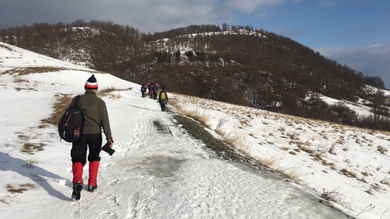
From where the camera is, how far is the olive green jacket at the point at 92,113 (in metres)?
5.02

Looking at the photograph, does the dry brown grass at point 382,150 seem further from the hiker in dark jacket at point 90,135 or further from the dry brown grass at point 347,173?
the hiker in dark jacket at point 90,135

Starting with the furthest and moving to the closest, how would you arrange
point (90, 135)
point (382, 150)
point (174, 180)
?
point (382, 150) < point (174, 180) < point (90, 135)

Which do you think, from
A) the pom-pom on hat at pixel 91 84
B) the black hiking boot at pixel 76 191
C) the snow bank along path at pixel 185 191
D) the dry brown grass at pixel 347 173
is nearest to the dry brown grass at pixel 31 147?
the snow bank along path at pixel 185 191

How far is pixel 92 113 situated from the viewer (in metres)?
5.05

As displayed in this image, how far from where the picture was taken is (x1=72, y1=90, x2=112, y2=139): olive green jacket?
502 centimetres

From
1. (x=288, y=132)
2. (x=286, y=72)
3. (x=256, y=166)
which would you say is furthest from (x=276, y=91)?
(x=256, y=166)

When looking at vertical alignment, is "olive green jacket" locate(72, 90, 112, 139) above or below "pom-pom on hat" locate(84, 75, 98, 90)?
below

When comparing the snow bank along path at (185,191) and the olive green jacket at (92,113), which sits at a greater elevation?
the olive green jacket at (92,113)

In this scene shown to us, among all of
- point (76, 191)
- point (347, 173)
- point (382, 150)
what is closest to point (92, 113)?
point (76, 191)

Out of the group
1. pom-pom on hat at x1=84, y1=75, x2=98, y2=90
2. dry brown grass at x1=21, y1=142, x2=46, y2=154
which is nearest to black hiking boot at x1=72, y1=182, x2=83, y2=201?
pom-pom on hat at x1=84, y1=75, x2=98, y2=90

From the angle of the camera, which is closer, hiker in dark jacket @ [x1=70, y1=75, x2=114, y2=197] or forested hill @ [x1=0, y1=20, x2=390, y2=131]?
hiker in dark jacket @ [x1=70, y1=75, x2=114, y2=197]

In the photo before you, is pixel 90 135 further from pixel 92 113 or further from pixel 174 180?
pixel 174 180

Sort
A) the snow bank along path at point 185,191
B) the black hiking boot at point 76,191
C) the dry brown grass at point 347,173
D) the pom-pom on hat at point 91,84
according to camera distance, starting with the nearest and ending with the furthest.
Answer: the snow bank along path at point 185,191 → the black hiking boot at point 76,191 → the pom-pom on hat at point 91,84 → the dry brown grass at point 347,173

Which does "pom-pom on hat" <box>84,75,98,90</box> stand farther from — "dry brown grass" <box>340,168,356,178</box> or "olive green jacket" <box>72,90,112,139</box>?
"dry brown grass" <box>340,168,356,178</box>
